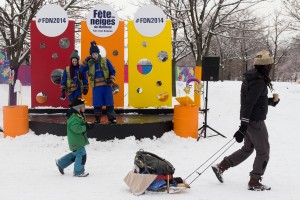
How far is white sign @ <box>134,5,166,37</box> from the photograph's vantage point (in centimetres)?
952

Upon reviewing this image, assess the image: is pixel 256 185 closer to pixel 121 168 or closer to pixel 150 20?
pixel 121 168

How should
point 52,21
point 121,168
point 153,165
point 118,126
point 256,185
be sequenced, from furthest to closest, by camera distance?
point 52,21, point 118,126, point 121,168, point 256,185, point 153,165

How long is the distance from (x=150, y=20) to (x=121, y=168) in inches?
185

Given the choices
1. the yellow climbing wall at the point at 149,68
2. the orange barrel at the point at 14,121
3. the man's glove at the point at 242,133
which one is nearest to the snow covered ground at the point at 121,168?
the orange barrel at the point at 14,121

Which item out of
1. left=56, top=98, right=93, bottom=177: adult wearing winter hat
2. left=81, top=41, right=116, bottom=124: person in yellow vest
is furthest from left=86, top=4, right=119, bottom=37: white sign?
left=56, top=98, right=93, bottom=177: adult wearing winter hat

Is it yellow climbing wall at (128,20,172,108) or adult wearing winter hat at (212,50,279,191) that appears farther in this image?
yellow climbing wall at (128,20,172,108)

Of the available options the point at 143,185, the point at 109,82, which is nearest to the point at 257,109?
the point at 143,185

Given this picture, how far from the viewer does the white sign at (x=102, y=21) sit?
9.46m

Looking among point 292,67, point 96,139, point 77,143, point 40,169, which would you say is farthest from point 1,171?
point 292,67

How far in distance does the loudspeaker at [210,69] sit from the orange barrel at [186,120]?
49.1 inches

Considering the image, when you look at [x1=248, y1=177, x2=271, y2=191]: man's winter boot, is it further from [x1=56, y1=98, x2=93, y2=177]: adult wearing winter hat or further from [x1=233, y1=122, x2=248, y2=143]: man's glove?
[x1=56, y1=98, x2=93, y2=177]: adult wearing winter hat

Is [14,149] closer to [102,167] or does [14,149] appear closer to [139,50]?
[102,167]

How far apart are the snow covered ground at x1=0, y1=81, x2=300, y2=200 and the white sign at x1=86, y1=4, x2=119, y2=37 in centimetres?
318

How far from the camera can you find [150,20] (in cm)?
956
